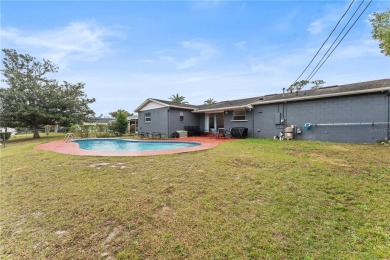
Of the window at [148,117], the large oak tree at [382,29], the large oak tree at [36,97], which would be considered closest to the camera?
the large oak tree at [382,29]

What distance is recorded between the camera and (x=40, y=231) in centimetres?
273

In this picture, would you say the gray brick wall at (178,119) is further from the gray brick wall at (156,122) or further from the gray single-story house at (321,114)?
the gray brick wall at (156,122)

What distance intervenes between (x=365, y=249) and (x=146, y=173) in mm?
4559

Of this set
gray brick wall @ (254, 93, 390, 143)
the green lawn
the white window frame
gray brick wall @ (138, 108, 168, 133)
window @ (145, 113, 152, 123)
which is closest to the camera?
the green lawn

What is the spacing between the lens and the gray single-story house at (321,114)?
9.57 m

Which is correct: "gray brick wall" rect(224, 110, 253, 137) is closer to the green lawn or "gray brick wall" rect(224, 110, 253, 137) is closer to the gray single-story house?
the gray single-story house

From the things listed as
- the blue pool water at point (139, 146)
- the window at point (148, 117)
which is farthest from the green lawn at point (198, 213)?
the window at point (148, 117)

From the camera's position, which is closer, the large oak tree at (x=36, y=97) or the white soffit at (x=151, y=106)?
the white soffit at (x=151, y=106)

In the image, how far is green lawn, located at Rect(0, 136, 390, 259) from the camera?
7.94 feet

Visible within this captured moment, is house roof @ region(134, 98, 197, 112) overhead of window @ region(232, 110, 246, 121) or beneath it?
overhead

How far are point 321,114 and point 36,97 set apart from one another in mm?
26276

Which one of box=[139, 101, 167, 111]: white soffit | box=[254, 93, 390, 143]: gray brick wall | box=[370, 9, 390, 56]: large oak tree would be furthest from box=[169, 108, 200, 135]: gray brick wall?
box=[370, 9, 390, 56]: large oak tree

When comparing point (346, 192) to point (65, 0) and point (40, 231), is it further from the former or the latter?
point (65, 0)

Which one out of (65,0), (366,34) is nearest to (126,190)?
(65,0)
